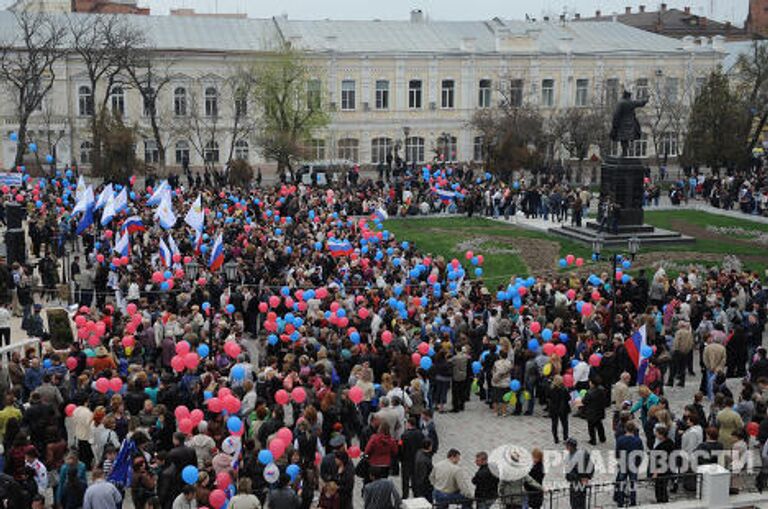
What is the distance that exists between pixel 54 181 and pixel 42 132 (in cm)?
1721

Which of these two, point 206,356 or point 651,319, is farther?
point 651,319

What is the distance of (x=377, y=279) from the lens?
25000 millimetres

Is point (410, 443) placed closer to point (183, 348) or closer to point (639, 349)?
point (183, 348)

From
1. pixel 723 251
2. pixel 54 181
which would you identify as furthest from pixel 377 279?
pixel 54 181

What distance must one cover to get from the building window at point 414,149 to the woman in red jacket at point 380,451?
2000 inches

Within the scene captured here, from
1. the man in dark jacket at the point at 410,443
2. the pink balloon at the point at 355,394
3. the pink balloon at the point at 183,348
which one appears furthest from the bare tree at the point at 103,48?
the man in dark jacket at the point at 410,443

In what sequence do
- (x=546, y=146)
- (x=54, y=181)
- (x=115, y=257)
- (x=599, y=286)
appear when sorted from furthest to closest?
(x=546, y=146) < (x=54, y=181) < (x=115, y=257) < (x=599, y=286)

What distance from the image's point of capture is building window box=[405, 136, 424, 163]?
64312 millimetres

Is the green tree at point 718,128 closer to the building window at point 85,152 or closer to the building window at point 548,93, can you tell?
the building window at point 548,93

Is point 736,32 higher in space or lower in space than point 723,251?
higher

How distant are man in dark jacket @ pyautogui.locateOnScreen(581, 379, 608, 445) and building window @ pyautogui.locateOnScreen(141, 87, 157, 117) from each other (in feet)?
139

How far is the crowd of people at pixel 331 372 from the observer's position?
13297mm

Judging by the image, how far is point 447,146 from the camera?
6494cm

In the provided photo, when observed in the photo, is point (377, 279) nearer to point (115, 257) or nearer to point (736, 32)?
point (115, 257)
